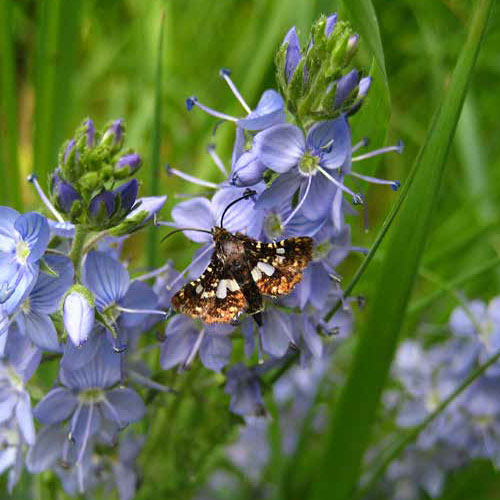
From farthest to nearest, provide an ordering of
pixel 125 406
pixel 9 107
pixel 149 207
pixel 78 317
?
pixel 9 107 → pixel 125 406 → pixel 149 207 → pixel 78 317

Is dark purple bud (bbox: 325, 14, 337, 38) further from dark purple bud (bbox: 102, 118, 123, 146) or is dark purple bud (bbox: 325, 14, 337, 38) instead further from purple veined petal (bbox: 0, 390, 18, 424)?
purple veined petal (bbox: 0, 390, 18, 424)

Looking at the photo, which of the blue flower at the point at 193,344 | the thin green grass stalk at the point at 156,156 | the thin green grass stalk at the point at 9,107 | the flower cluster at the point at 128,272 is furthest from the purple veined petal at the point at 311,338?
the thin green grass stalk at the point at 9,107

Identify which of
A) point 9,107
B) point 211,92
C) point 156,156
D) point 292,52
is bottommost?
point 292,52

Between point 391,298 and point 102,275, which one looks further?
point 391,298

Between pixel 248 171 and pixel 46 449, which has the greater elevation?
pixel 248 171

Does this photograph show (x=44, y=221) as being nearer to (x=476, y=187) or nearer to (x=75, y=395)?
(x=75, y=395)

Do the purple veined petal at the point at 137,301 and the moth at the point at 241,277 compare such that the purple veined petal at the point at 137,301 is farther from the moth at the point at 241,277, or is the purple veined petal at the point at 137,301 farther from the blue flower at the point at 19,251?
the blue flower at the point at 19,251

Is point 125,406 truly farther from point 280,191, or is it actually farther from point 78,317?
point 280,191

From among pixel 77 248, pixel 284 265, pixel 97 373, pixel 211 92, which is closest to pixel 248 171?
pixel 284 265
